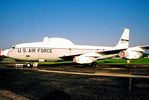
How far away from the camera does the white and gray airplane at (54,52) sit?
3303 centimetres

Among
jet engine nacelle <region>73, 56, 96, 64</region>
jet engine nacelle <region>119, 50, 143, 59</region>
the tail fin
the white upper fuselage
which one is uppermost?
the tail fin

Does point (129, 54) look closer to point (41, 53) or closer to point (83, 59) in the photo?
point (83, 59)

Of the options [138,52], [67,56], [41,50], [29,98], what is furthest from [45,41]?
[29,98]

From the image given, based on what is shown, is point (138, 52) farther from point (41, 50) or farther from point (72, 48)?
point (41, 50)

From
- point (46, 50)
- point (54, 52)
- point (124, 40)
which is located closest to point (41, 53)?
point (46, 50)

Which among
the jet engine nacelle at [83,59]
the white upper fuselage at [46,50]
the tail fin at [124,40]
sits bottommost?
the jet engine nacelle at [83,59]

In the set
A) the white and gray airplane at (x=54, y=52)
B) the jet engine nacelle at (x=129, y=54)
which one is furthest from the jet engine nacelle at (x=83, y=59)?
the jet engine nacelle at (x=129, y=54)

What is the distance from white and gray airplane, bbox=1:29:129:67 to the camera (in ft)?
108

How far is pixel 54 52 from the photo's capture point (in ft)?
115

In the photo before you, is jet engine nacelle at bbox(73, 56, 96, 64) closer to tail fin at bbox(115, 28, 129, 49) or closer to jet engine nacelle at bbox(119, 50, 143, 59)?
jet engine nacelle at bbox(119, 50, 143, 59)

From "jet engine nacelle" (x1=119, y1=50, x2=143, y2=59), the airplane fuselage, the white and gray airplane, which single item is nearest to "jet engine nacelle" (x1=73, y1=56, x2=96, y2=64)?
the white and gray airplane

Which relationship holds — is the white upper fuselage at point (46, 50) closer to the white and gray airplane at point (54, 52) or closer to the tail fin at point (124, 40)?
the white and gray airplane at point (54, 52)

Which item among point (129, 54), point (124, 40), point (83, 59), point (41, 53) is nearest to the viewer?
point (83, 59)

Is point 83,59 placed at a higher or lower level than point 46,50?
lower
